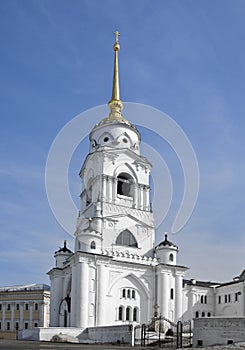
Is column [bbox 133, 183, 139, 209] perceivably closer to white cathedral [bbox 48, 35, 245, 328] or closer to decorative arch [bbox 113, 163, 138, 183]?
white cathedral [bbox 48, 35, 245, 328]

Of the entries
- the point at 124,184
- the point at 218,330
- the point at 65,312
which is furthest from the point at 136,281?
the point at 218,330

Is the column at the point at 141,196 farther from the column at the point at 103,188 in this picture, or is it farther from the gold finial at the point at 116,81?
the gold finial at the point at 116,81

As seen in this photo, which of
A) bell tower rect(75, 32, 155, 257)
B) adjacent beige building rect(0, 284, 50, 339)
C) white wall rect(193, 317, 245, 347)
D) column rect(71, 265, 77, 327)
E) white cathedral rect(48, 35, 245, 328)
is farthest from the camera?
adjacent beige building rect(0, 284, 50, 339)

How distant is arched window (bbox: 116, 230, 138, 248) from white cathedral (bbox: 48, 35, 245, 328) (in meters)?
0.12

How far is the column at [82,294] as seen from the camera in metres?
45.6

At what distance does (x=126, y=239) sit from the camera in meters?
54.0

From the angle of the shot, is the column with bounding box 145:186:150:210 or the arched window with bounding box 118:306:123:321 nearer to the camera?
the arched window with bounding box 118:306:123:321

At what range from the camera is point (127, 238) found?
5416 centimetres

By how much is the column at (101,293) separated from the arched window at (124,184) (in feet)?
39.4

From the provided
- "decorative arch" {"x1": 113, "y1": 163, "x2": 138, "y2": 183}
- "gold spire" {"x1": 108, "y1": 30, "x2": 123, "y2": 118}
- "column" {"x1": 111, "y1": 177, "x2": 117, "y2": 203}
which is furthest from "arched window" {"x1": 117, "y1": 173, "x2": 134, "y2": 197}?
"gold spire" {"x1": 108, "y1": 30, "x2": 123, "y2": 118}

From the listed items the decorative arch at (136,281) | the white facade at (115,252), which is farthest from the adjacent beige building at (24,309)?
the decorative arch at (136,281)

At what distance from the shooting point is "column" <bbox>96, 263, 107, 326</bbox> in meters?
46.7

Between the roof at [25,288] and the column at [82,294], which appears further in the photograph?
the roof at [25,288]

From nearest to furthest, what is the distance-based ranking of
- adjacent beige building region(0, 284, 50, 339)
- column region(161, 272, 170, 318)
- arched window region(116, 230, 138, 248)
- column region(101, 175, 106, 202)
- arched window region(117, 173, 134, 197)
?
column region(161, 272, 170, 318)
arched window region(116, 230, 138, 248)
column region(101, 175, 106, 202)
arched window region(117, 173, 134, 197)
adjacent beige building region(0, 284, 50, 339)
